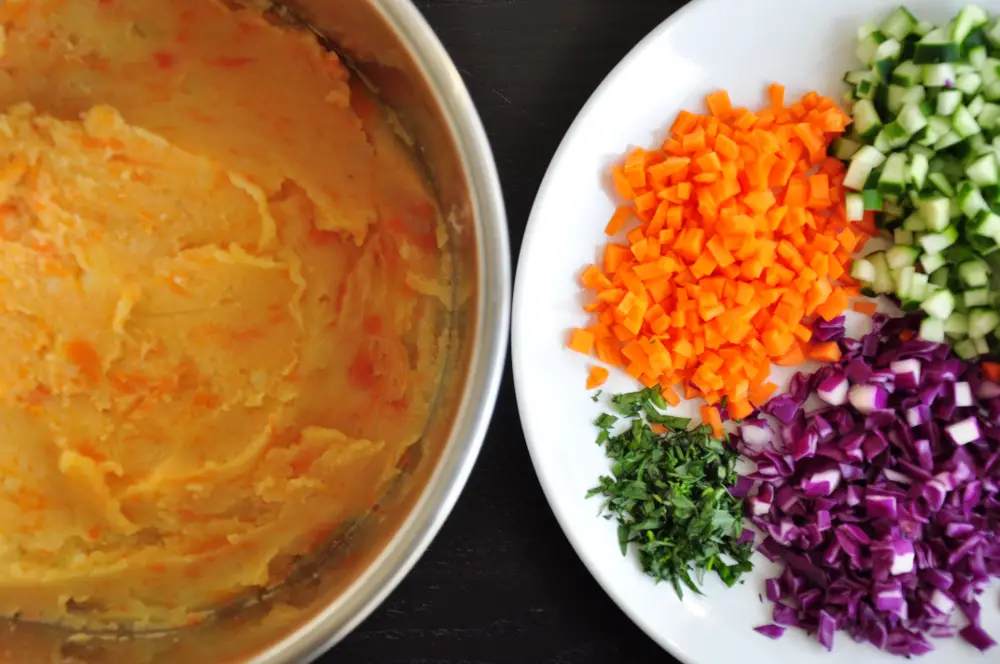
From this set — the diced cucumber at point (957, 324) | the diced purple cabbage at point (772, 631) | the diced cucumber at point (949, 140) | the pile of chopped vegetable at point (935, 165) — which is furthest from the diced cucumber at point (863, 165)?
the diced purple cabbage at point (772, 631)

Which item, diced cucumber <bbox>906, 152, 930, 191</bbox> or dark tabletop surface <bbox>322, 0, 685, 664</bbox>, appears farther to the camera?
dark tabletop surface <bbox>322, 0, 685, 664</bbox>

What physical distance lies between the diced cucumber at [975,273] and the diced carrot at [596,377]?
29.5 inches

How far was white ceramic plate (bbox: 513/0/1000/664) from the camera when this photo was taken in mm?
1408

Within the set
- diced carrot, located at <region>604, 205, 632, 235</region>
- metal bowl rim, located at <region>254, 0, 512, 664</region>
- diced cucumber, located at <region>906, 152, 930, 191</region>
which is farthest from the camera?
diced carrot, located at <region>604, 205, 632, 235</region>

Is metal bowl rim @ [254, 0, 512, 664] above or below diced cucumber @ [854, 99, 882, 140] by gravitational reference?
below

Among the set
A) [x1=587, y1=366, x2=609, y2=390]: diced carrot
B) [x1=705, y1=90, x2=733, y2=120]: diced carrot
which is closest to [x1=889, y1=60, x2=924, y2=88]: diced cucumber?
[x1=705, y1=90, x2=733, y2=120]: diced carrot

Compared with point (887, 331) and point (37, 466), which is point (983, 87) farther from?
point (37, 466)

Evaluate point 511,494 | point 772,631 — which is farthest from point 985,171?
point 511,494

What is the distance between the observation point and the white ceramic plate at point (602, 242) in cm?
141

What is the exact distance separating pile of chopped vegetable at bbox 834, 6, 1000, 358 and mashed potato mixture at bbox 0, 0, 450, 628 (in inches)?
36.5

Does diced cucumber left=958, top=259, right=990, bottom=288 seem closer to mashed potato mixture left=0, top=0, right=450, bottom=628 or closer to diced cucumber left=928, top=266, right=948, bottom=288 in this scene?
diced cucumber left=928, top=266, right=948, bottom=288

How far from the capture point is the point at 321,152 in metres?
1.31

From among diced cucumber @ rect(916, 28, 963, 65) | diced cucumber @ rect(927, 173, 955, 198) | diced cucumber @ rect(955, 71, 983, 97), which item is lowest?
diced cucumber @ rect(927, 173, 955, 198)

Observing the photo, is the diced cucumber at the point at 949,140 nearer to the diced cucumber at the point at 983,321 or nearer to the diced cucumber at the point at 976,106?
the diced cucumber at the point at 976,106
